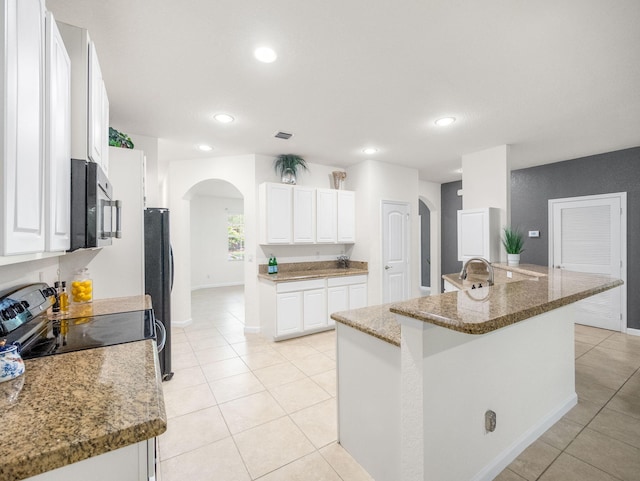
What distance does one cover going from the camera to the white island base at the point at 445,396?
4.29ft

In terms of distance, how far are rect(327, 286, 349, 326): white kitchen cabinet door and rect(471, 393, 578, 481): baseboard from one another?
8.55 feet

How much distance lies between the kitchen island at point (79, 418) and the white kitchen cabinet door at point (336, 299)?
3.24 metres

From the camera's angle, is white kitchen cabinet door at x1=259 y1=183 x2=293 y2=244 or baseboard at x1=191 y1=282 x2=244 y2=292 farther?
baseboard at x1=191 y1=282 x2=244 y2=292

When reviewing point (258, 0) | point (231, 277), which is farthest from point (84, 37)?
point (231, 277)

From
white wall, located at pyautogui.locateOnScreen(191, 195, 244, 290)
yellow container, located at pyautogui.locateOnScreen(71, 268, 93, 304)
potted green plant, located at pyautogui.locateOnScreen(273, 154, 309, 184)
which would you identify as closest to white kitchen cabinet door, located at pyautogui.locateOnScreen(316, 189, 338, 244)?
potted green plant, located at pyautogui.locateOnScreen(273, 154, 309, 184)

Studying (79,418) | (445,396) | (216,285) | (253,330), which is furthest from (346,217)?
(216,285)

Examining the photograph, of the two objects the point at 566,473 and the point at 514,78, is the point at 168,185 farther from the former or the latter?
the point at 566,473

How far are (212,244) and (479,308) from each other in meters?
8.25

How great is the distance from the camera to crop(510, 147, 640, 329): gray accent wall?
404 centimetres

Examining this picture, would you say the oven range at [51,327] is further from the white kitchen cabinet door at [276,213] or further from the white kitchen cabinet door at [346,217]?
the white kitchen cabinet door at [346,217]

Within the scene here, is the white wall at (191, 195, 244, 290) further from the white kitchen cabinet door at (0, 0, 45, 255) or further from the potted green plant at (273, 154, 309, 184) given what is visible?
the white kitchen cabinet door at (0, 0, 45, 255)

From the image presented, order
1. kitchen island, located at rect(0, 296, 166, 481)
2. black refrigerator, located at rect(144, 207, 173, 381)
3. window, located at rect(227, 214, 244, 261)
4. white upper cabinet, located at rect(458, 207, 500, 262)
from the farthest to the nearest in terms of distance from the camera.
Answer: window, located at rect(227, 214, 244, 261) → white upper cabinet, located at rect(458, 207, 500, 262) → black refrigerator, located at rect(144, 207, 173, 381) → kitchen island, located at rect(0, 296, 166, 481)

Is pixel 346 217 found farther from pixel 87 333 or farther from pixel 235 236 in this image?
pixel 235 236

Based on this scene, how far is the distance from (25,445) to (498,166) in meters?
4.76
